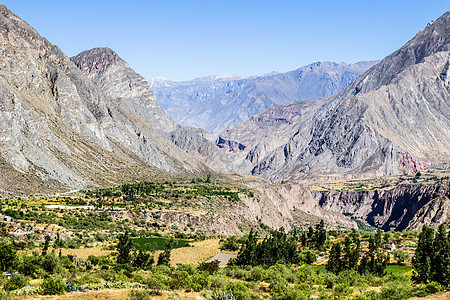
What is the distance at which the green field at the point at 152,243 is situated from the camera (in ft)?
207

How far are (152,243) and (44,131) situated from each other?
82.8 metres

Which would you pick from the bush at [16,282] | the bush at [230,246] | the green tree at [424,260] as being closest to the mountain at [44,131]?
the bush at [230,246]

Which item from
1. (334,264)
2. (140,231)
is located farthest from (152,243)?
(334,264)

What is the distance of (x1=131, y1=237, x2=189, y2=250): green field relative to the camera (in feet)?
207

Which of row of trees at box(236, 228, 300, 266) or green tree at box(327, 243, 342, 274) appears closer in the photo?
green tree at box(327, 243, 342, 274)

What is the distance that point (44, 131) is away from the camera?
137750 millimetres

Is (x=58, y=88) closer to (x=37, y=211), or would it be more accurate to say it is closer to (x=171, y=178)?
(x=171, y=178)

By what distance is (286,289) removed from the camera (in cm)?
3594

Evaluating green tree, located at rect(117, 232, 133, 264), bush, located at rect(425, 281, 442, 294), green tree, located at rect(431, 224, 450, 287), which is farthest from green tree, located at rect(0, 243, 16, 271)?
green tree, located at rect(431, 224, 450, 287)

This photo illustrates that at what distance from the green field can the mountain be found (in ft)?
147

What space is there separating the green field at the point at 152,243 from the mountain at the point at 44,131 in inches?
1761

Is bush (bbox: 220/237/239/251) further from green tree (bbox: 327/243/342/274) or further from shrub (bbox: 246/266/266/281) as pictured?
shrub (bbox: 246/266/266/281)

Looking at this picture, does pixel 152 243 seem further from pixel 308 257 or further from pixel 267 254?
pixel 308 257

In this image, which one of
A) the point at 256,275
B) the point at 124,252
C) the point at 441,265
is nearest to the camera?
the point at 441,265
